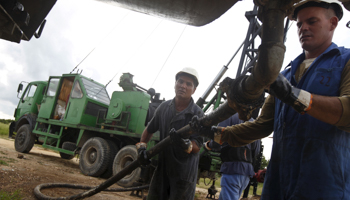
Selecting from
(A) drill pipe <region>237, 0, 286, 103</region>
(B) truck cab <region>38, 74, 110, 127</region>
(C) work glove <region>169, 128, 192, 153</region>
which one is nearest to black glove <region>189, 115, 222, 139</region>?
(C) work glove <region>169, 128, 192, 153</region>

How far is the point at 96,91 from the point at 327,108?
7955 mm

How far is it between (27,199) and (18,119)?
7984mm

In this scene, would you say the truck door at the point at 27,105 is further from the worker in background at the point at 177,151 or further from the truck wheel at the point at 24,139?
the worker in background at the point at 177,151

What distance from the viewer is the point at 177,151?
8.61ft

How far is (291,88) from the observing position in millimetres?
1160

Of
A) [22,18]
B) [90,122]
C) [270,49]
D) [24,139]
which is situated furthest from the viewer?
[24,139]

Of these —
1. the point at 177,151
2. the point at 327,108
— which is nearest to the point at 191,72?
the point at 177,151

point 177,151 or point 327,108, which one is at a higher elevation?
point 327,108

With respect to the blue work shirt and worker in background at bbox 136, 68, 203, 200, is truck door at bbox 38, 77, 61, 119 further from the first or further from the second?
the blue work shirt

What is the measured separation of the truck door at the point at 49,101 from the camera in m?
8.31

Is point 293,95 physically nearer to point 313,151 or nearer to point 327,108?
point 327,108

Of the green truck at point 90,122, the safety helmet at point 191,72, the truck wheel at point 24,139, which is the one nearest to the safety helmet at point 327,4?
the safety helmet at point 191,72

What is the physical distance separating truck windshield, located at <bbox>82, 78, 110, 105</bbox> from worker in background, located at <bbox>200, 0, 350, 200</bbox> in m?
7.17

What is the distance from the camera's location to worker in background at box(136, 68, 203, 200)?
2479 mm
